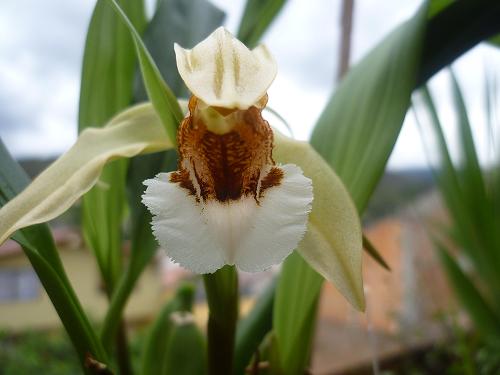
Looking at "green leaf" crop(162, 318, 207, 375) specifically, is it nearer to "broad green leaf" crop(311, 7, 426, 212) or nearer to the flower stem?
the flower stem

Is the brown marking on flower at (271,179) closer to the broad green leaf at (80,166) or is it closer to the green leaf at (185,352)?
the broad green leaf at (80,166)

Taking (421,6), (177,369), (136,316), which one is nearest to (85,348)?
(177,369)

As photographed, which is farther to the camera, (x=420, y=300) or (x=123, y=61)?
(x=420, y=300)

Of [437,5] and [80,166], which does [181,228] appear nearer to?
[80,166]

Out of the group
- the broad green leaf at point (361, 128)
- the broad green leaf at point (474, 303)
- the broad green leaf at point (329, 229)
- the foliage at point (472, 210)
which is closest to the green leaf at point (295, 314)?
the broad green leaf at point (361, 128)

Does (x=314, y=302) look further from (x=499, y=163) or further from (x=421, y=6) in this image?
(x=499, y=163)

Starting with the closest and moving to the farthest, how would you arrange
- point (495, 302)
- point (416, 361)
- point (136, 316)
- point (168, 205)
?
1. point (168, 205)
2. point (495, 302)
3. point (416, 361)
4. point (136, 316)

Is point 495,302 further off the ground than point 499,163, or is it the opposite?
point 499,163

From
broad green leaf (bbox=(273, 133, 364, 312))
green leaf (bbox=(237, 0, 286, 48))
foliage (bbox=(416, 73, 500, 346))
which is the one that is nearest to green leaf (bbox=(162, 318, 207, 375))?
broad green leaf (bbox=(273, 133, 364, 312))
